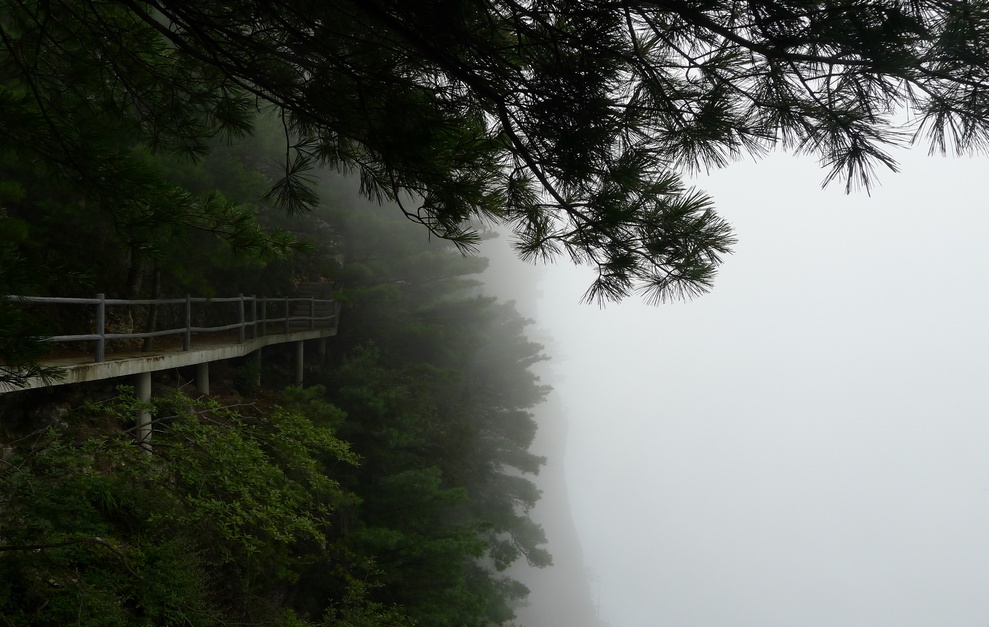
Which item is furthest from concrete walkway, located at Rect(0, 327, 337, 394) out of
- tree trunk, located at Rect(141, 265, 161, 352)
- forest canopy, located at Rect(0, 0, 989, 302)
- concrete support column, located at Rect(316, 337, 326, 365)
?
concrete support column, located at Rect(316, 337, 326, 365)

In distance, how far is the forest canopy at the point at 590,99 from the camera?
7.03 ft

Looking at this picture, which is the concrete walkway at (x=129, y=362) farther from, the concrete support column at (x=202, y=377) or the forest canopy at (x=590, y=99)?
the forest canopy at (x=590, y=99)

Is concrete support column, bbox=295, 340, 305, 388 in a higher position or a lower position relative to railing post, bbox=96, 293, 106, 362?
lower

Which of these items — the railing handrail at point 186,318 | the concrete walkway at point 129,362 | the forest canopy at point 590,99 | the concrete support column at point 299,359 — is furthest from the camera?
the concrete support column at point 299,359

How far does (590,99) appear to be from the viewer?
94.5 inches

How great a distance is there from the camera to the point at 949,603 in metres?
90.8

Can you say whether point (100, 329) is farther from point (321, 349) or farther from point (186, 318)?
point (321, 349)

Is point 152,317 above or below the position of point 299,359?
above

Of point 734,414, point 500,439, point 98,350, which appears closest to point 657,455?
point 734,414

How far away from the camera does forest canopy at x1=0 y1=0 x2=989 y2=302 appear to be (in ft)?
7.03

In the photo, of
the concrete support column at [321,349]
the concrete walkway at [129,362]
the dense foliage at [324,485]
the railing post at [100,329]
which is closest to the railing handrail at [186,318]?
the railing post at [100,329]

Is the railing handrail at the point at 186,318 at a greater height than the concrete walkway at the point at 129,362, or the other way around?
the railing handrail at the point at 186,318

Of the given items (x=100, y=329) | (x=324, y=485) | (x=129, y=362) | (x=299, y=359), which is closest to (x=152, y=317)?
(x=129, y=362)

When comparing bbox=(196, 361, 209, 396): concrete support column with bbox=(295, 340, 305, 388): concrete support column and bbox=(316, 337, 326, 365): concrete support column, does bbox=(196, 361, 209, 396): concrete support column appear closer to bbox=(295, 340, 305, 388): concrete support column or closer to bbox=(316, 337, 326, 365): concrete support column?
bbox=(295, 340, 305, 388): concrete support column
